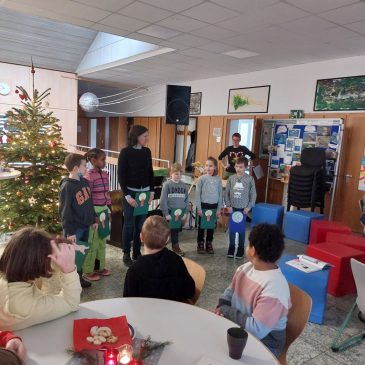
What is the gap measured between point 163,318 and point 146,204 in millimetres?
2172

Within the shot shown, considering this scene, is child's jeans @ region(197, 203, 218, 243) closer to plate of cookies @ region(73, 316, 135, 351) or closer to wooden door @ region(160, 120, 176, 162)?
plate of cookies @ region(73, 316, 135, 351)

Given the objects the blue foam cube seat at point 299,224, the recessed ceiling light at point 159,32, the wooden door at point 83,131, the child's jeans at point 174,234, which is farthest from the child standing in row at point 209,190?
the wooden door at point 83,131

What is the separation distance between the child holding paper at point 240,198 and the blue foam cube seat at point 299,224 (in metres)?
1.32

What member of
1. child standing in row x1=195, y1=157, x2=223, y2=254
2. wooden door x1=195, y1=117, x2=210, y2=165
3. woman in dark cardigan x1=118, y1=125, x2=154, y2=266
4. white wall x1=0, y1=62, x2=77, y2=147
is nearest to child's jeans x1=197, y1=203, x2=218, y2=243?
child standing in row x1=195, y1=157, x2=223, y2=254

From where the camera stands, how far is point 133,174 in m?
3.41

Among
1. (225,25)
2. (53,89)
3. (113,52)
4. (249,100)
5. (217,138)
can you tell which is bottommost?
(217,138)

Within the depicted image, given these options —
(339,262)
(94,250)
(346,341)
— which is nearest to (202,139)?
(94,250)

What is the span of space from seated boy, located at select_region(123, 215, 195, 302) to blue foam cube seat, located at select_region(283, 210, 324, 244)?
11.6 feet

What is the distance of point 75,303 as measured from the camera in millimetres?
1402

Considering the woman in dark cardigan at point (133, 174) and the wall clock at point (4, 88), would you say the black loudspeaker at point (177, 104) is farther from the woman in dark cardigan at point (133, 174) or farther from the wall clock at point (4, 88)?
the wall clock at point (4, 88)

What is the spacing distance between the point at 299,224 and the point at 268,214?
1.75ft

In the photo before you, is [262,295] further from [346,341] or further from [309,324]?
[309,324]

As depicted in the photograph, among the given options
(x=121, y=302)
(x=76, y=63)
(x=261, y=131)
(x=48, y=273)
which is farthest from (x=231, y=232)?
(x=76, y=63)

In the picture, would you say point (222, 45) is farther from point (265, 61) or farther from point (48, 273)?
point (48, 273)
